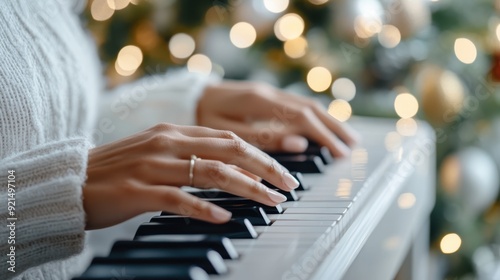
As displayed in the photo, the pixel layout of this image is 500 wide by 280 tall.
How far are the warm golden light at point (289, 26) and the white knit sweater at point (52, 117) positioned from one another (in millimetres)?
694

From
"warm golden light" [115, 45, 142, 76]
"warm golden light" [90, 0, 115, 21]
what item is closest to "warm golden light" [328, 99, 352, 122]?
"warm golden light" [115, 45, 142, 76]

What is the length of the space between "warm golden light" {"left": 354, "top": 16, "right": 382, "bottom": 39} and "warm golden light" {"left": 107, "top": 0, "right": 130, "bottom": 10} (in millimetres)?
665

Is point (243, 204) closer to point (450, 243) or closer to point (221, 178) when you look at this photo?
point (221, 178)

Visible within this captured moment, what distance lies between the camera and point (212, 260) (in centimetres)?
53

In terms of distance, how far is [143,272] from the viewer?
0.52 metres

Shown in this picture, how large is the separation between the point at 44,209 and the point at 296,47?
142cm

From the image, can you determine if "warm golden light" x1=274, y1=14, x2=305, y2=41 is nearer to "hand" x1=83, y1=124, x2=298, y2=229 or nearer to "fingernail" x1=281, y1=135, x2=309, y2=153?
"fingernail" x1=281, y1=135, x2=309, y2=153

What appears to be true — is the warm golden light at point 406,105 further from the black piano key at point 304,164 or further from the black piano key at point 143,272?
the black piano key at point 143,272

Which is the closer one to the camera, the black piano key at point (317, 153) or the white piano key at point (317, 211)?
the white piano key at point (317, 211)

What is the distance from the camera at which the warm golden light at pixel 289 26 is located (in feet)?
6.28

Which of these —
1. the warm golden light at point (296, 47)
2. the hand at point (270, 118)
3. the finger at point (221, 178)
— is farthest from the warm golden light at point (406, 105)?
the finger at point (221, 178)

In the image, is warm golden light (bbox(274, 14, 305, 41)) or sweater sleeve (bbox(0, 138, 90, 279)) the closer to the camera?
sweater sleeve (bbox(0, 138, 90, 279))

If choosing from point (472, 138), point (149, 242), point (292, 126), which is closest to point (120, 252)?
point (149, 242)

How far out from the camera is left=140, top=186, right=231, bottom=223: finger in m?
0.60
